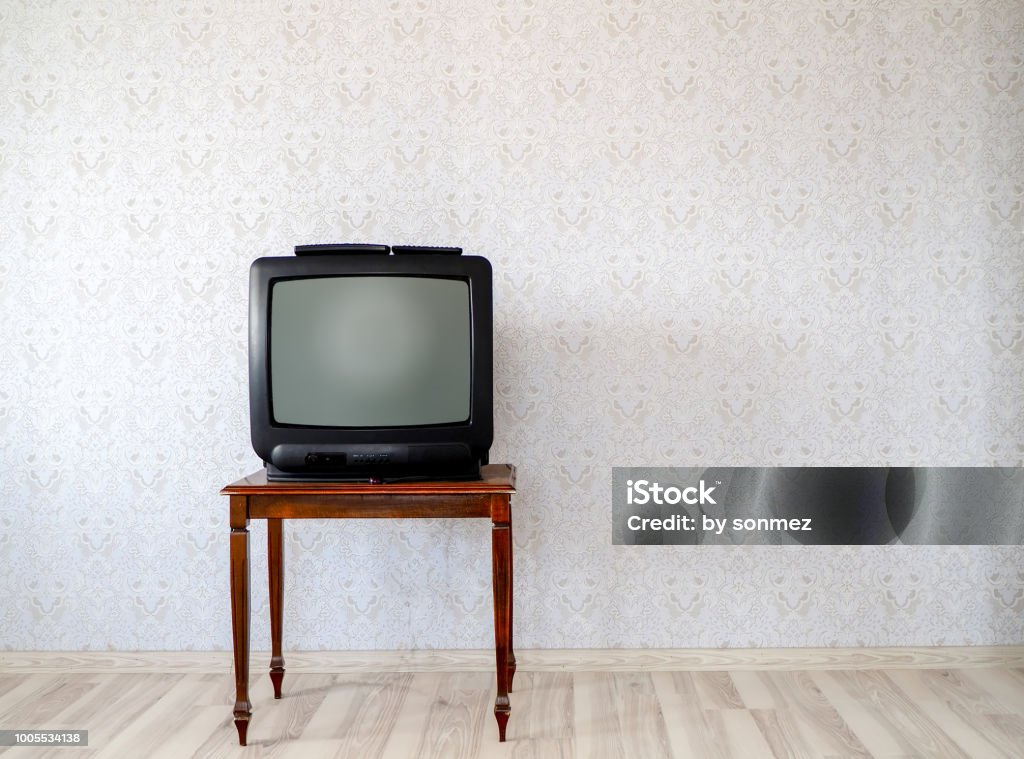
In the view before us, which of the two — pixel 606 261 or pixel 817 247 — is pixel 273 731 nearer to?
pixel 606 261

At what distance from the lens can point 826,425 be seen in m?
2.83

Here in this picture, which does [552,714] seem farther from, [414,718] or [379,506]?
[379,506]

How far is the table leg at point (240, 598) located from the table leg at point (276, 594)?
1.06 feet

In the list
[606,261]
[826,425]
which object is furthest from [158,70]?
[826,425]

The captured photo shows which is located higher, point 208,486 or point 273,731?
point 208,486

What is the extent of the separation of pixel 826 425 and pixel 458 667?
4.59 feet

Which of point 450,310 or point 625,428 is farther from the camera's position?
point 625,428

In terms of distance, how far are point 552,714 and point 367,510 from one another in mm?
791

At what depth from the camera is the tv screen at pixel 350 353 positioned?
2.34 meters

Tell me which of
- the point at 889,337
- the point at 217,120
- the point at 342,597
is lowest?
the point at 342,597

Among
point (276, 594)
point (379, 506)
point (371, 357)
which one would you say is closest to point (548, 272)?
point (371, 357)

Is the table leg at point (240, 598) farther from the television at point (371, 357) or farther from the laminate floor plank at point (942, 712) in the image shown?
the laminate floor plank at point (942, 712)

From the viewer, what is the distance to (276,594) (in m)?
2.65

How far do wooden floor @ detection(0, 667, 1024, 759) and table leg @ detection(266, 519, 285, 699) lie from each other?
0.26 ft
